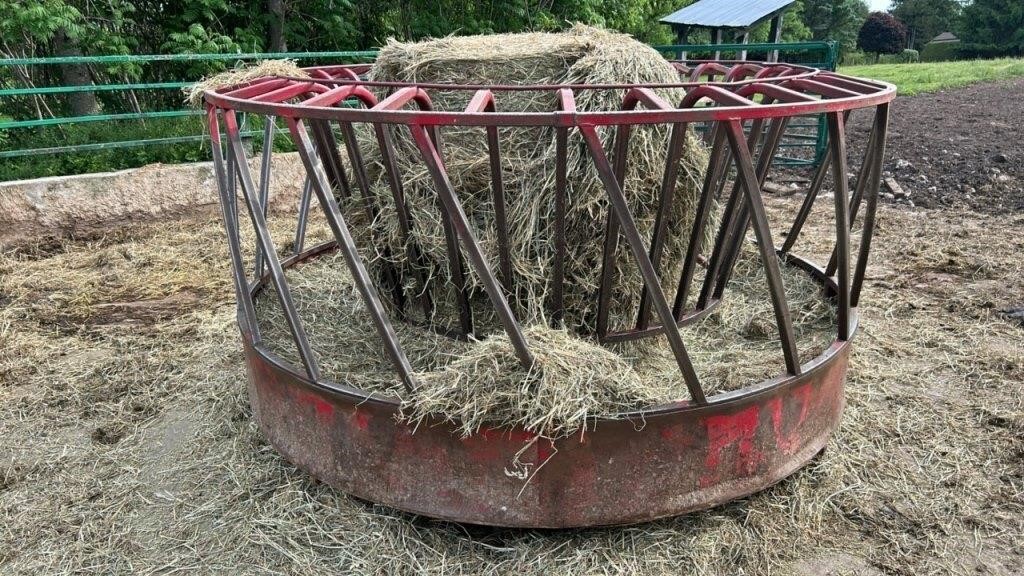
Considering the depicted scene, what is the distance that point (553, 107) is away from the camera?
10.3ft

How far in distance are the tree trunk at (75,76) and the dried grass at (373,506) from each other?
157 inches

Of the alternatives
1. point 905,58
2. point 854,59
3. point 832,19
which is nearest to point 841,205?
point 854,59

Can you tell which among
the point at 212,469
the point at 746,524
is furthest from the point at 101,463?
the point at 746,524

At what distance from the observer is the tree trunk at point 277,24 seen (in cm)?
946

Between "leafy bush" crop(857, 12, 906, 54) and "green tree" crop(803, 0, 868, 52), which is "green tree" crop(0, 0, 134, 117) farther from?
"leafy bush" crop(857, 12, 906, 54)

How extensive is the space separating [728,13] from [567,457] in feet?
35.9

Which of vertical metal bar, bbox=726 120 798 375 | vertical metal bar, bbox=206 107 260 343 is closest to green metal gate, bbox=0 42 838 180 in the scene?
vertical metal bar, bbox=206 107 260 343

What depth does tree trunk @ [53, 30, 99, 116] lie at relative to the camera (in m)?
8.02

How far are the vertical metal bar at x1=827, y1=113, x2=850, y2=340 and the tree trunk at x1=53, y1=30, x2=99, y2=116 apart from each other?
8131 mm

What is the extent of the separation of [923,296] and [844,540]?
3090mm

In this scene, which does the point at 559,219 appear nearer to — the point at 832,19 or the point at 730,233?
the point at 730,233

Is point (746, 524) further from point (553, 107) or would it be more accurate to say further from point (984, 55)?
point (984, 55)

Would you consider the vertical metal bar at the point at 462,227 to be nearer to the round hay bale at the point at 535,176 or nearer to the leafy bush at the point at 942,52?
the round hay bale at the point at 535,176

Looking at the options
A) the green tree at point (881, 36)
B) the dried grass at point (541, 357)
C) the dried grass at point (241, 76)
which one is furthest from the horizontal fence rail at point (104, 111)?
the green tree at point (881, 36)
